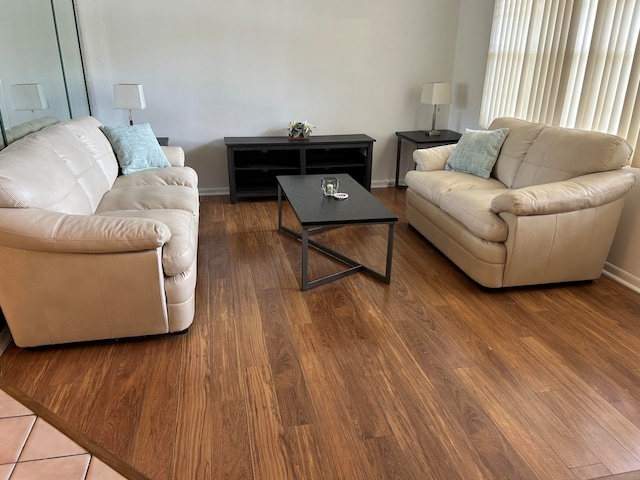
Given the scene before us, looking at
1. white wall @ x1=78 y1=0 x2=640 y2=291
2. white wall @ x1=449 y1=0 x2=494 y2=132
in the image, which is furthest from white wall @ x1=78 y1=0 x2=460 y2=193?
white wall @ x1=449 y1=0 x2=494 y2=132

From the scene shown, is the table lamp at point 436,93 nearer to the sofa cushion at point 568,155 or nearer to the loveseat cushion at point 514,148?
the loveseat cushion at point 514,148

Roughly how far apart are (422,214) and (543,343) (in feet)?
5.15

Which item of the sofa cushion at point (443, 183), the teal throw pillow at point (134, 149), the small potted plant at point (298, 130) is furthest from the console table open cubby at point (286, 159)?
the sofa cushion at point (443, 183)

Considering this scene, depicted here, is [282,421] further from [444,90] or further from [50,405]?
[444,90]

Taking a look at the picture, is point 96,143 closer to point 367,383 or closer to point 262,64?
point 262,64

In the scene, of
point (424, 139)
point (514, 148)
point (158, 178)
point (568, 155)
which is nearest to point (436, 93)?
point (424, 139)

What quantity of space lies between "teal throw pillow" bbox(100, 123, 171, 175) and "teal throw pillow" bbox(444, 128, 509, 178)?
2.46m

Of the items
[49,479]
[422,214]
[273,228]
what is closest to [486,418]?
[49,479]

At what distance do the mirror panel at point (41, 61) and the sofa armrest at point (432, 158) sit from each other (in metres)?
2.93

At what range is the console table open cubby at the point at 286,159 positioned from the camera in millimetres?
4547

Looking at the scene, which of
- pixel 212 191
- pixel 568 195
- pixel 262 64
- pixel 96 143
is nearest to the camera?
pixel 568 195

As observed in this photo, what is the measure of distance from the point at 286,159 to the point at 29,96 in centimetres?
245

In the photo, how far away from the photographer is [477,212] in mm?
2900

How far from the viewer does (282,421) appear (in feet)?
6.01
